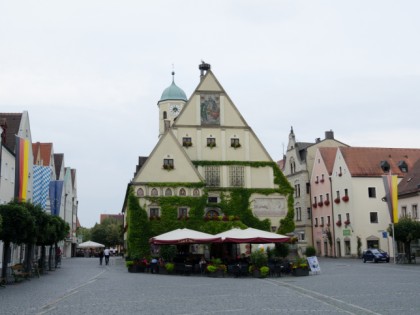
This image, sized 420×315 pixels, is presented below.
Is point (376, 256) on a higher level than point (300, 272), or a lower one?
higher

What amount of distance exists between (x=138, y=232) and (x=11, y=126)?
1329cm

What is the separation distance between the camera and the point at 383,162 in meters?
62.8

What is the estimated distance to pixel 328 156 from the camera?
68375 mm

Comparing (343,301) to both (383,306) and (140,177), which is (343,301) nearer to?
(383,306)

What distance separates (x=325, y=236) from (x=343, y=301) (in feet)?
168

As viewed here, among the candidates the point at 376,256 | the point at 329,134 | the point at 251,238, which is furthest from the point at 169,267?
the point at 329,134

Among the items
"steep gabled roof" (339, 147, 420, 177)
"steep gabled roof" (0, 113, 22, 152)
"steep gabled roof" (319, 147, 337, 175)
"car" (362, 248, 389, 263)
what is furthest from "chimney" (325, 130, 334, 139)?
"steep gabled roof" (0, 113, 22, 152)

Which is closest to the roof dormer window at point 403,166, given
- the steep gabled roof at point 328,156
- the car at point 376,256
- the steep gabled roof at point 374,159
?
the steep gabled roof at point 374,159

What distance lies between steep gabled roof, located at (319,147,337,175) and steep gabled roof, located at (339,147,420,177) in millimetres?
3503

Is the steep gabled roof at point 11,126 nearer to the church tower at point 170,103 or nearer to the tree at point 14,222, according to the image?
the tree at point 14,222

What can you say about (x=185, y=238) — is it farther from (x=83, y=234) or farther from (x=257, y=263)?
(x=83, y=234)

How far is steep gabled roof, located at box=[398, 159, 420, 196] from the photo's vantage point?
2058 inches

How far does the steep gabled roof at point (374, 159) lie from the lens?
203 ft

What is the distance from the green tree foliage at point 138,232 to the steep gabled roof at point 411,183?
25191mm
